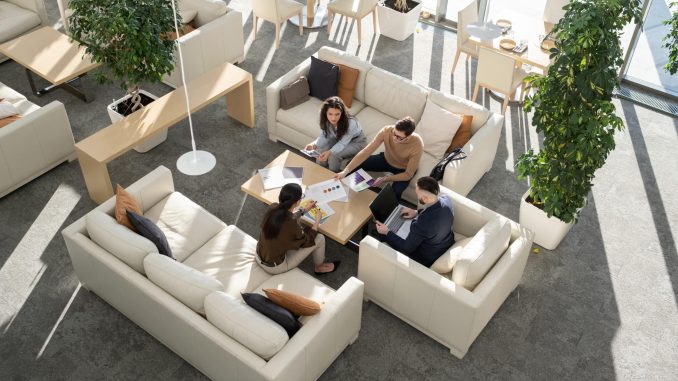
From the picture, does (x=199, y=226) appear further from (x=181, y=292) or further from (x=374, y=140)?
(x=374, y=140)

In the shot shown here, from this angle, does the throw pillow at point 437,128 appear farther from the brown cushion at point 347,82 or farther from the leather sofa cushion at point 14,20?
the leather sofa cushion at point 14,20

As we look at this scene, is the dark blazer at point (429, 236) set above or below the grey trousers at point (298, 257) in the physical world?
above

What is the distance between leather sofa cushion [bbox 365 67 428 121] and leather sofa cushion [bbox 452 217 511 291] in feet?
6.13

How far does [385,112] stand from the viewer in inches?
279

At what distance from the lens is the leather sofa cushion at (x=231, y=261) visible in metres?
5.22

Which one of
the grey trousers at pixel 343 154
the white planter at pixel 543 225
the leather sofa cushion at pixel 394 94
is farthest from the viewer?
the leather sofa cushion at pixel 394 94

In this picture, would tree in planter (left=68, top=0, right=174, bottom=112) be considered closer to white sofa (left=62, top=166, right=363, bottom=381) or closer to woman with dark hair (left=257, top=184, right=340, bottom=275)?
white sofa (left=62, top=166, right=363, bottom=381)

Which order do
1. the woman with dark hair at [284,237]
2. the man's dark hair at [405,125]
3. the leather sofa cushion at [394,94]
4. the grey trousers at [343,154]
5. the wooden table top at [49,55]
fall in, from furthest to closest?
the wooden table top at [49,55], the leather sofa cushion at [394,94], the grey trousers at [343,154], the man's dark hair at [405,125], the woman with dark hair at [284,237]

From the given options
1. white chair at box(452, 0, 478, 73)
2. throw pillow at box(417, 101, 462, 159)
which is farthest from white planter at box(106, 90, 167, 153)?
white chair at box(452, 0, 478, 73)

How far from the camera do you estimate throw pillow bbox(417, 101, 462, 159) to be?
6.45m

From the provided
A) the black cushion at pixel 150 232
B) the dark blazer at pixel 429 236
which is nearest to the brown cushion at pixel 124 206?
the black cushion at pixel 150 232

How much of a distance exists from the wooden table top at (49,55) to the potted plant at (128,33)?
64cm

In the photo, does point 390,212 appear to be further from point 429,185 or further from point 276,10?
point 276,10

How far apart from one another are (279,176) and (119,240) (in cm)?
164
